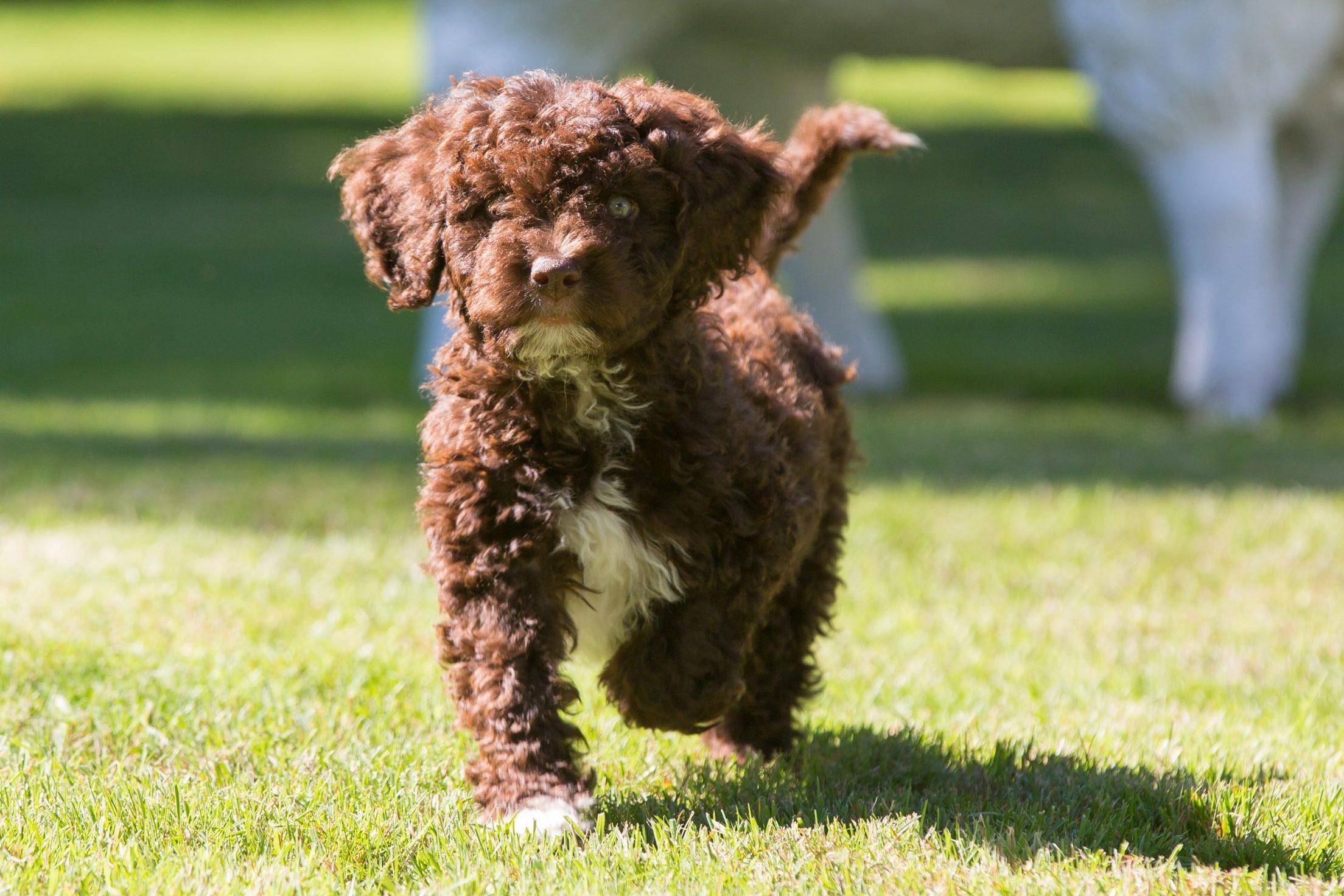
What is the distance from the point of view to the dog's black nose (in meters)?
3.32

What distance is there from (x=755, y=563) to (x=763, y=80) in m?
5.83

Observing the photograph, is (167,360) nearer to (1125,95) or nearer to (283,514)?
(283,514)

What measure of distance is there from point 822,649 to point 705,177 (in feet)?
7.13

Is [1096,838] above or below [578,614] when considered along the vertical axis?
below

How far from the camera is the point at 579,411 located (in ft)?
11.9

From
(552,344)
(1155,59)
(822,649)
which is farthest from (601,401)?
(1155,59)

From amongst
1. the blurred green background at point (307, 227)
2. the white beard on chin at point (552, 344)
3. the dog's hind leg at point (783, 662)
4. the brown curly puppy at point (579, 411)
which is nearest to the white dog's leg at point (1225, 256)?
the blurred green background at point (307, 227)

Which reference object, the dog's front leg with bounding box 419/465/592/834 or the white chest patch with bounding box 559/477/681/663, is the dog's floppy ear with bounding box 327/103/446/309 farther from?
the white chest patch with bounding box 559/477/681/663

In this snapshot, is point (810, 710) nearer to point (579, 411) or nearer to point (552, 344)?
point (579, 411)

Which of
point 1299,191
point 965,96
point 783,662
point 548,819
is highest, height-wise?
point 965,96

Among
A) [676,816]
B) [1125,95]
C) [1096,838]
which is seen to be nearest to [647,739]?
[676,816]

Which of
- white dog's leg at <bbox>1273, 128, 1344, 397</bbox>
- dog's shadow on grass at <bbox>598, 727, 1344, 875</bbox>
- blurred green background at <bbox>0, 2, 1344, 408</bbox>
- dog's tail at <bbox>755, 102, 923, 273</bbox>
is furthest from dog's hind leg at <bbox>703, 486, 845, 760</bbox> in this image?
blurred green background at <bbox>0, 2, 1344, 408</bbox>

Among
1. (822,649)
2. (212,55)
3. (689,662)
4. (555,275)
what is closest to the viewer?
(555,275)

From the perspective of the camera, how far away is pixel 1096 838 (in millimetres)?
3613
